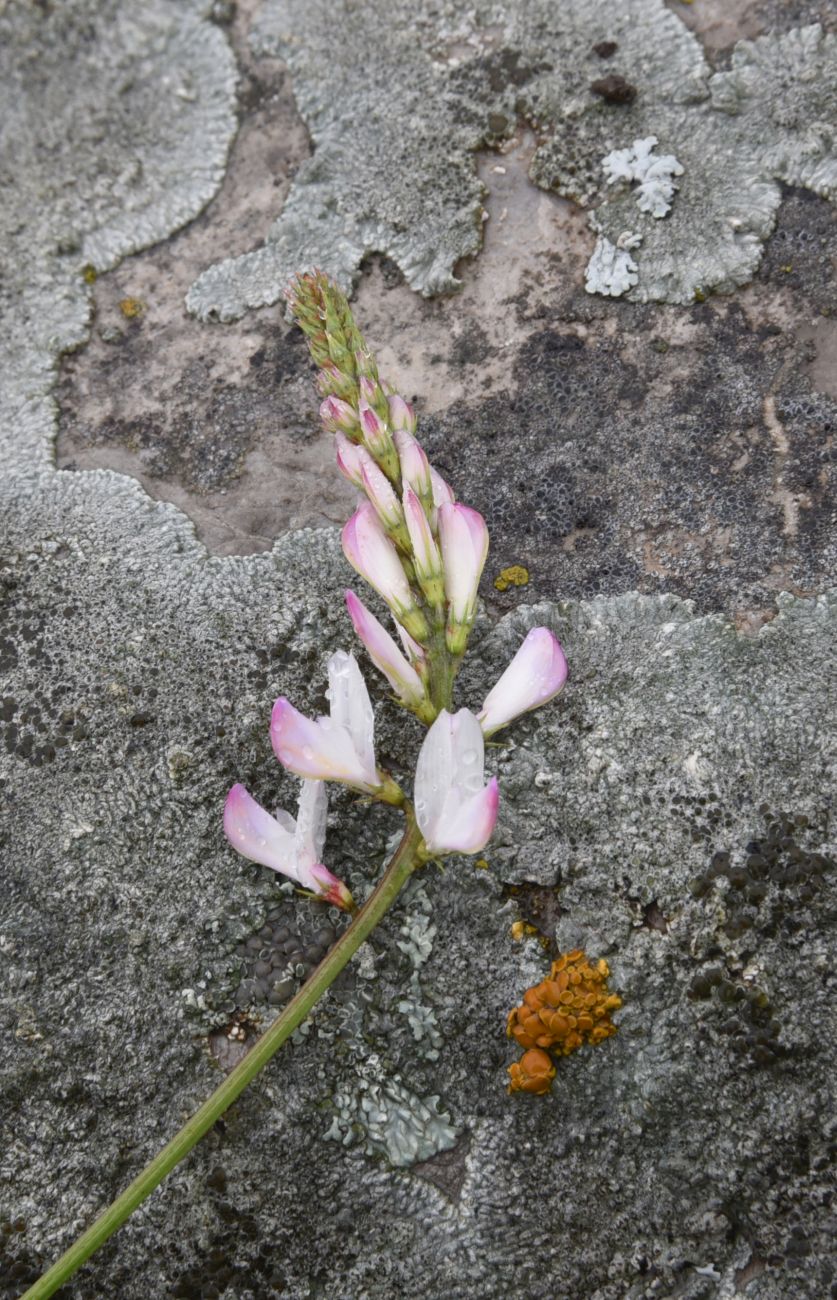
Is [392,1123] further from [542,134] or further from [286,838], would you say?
[542,134]

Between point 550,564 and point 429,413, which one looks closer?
point 550,564

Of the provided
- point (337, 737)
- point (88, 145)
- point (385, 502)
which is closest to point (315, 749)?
point (337, 737)

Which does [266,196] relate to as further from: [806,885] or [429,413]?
[806,885]

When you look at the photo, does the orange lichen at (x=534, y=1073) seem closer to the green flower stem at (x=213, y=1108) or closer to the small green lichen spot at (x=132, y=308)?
the green flower stem at (x=213, y=1108)

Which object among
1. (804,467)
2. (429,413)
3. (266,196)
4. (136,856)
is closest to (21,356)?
(266,196)

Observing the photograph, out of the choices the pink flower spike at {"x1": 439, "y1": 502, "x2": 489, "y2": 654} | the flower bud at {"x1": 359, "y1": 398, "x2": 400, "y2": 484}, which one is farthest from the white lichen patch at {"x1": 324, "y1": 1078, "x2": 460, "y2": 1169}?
the flower bud at {"x1": 359, "y1": 398, "x2": 400, "y2": 484}

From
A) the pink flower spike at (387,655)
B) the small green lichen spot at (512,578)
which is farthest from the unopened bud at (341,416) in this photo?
the small green lichen spot at (512,578)

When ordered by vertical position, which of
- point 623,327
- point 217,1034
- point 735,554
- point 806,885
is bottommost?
point 806,885
